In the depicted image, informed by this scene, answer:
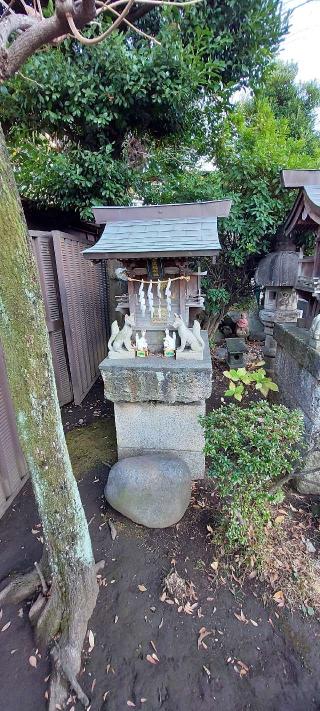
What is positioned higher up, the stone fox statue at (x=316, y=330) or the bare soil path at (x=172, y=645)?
the stone fox statue at (x=316, y=330)

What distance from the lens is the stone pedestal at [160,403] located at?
11.4 feet

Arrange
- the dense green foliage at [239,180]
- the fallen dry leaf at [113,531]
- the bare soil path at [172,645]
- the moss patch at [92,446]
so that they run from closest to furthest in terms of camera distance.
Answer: the bare soil path at [172,645], the fallen dry leaf at [113,531], the moss patch at [92,446], the dense green foliage at [239,180]

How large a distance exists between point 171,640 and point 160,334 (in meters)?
3.05

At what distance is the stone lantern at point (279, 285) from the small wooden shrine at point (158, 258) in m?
2.55

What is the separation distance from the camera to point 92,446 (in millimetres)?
4527

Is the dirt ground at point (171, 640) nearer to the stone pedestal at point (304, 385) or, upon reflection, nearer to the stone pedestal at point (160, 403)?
the stone pedestal at point (160, 403)

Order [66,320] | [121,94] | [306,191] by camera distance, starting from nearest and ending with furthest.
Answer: [306,191] → [121,94] → [66,320]

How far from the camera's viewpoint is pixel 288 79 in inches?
356

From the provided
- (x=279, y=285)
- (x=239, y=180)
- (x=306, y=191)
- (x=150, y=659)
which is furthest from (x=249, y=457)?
(x=239, y=180)

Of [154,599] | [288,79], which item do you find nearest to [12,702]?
[154,599]

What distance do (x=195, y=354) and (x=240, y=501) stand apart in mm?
1732

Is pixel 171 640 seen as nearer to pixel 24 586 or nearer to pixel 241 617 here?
pixel 241 617

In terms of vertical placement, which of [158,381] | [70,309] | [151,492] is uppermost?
[70,309]

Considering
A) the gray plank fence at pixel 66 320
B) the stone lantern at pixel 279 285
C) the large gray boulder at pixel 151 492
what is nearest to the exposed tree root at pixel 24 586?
the large gray boulder at pixel 151 492
